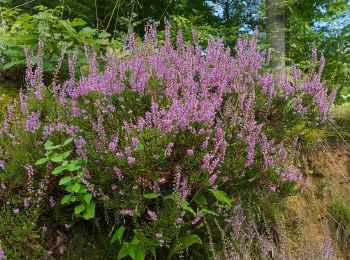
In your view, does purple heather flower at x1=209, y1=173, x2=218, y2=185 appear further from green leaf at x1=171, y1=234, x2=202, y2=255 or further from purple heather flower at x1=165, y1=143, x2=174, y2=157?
green leaf at x1=171, y1=234, x2=202, y2=255

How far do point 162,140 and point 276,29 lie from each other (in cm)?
477

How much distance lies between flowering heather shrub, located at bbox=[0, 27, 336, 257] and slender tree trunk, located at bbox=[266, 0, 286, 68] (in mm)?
3331

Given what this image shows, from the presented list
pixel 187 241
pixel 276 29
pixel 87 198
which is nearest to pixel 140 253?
pixel 187 241

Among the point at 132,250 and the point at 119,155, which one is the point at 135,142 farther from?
the point at 132,250

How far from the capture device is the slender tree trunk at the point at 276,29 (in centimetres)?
622

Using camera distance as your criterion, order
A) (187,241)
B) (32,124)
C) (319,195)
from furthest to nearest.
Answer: (319,195), (32,124), (187,241)

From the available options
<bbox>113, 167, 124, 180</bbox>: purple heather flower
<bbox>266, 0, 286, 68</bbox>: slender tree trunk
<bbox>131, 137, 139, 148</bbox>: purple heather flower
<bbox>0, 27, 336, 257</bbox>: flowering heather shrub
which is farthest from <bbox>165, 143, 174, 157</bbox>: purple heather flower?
<bbox>266, 0, 286, 68</bbox>: slender tree trunk

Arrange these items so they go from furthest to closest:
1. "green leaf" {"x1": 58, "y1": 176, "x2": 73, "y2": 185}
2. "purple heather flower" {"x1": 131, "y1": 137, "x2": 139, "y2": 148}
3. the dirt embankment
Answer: the dirt embankment < "green leaf" {"x1": 58, "y1": 176, "x2": 73, "y2": 185} < "purple heather flower" {"x1": 131, "y1": 137, "x2": 139, "y2": 148}

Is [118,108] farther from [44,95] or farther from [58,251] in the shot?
[58,251]

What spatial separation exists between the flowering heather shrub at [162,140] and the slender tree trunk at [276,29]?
3.33 meters

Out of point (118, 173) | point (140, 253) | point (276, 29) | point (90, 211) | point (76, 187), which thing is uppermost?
point (276, 29)

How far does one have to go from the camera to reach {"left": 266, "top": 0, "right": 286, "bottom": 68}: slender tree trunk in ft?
20.4

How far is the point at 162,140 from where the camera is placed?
2166 millimetres

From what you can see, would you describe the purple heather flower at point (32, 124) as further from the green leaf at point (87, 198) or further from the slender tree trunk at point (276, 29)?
the slender tree trunk at point (276, 29)
